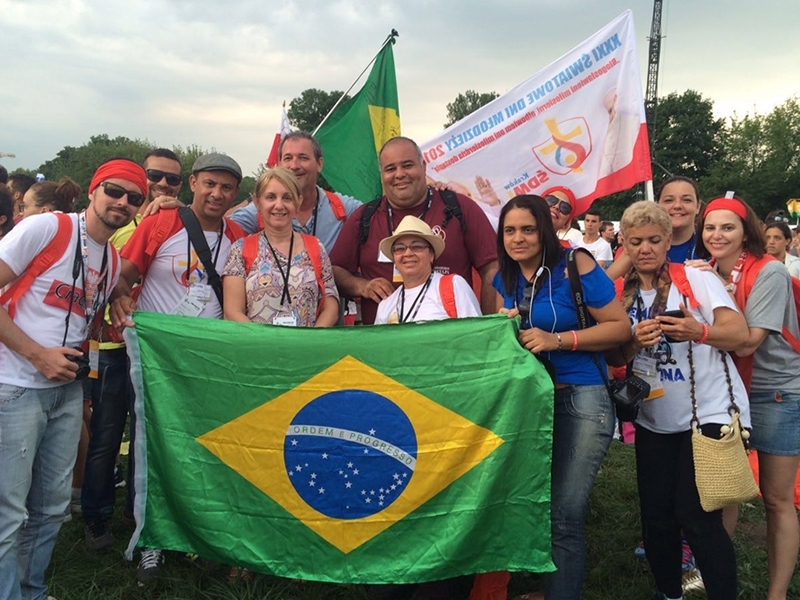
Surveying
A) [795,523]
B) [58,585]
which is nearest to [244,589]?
[58,585]

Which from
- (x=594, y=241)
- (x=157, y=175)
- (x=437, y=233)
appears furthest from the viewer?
(x=594, y=241)

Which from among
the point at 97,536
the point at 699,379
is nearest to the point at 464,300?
the point at 699,379

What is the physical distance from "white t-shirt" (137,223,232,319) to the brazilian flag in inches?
13.9

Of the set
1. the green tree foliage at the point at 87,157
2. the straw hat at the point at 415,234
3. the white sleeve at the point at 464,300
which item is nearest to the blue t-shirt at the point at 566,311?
the white sleeve at the point at 464,300

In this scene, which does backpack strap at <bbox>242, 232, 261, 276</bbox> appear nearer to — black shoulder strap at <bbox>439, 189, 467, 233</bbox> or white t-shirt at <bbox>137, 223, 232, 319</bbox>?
white t-shirt at <bbox>137, 223, 232, 319</bbox>

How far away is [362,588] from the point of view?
3.50m

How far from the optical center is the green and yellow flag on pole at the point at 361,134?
264 inches

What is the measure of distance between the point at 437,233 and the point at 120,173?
6.05 feet

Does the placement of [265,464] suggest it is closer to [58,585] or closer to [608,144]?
[58,585]

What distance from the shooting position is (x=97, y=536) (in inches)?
154

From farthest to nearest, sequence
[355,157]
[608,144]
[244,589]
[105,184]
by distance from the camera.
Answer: [355,157] → [608,144] → [244,589] → [105,184]

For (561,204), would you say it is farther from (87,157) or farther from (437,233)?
(87,157)

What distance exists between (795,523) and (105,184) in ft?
13.0

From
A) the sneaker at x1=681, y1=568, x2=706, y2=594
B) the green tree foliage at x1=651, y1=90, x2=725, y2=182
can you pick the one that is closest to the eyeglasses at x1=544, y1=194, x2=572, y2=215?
the sneaker at x1=681, y1=568, x2=706, y2=594
